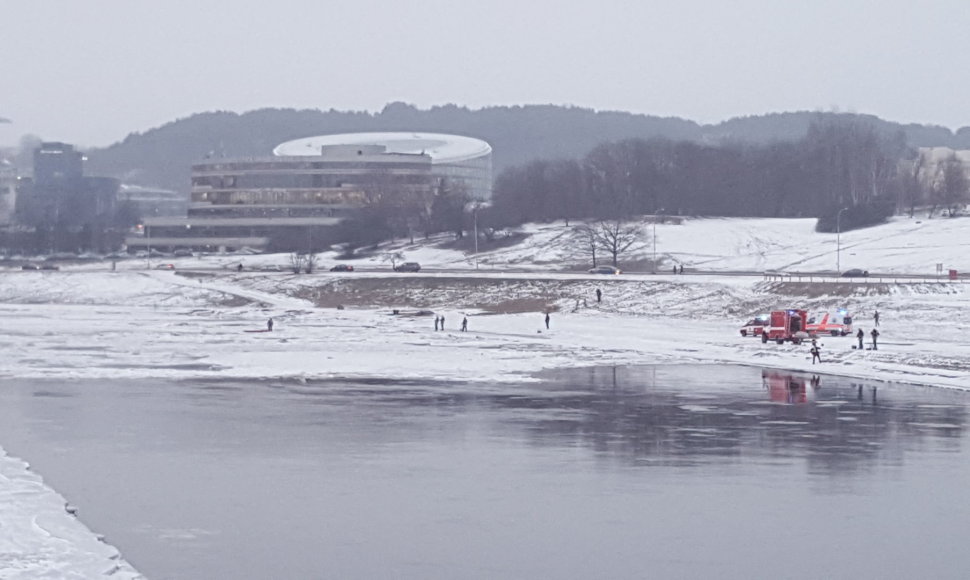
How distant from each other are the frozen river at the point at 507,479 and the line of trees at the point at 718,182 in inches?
4261

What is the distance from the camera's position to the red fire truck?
63.2m

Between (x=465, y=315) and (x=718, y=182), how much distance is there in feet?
273

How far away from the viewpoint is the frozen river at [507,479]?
21422 millimetres

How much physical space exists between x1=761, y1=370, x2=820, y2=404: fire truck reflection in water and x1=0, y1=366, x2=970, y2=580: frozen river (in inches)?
10.1

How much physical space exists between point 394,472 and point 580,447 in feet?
17.6

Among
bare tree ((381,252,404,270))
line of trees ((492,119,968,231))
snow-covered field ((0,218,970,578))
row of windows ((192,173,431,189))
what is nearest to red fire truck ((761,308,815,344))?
snow-covered field ((0,218,970,578))

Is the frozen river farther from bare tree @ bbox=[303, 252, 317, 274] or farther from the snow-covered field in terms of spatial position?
bare tree @ bbox=[303, 252, 317, 274]

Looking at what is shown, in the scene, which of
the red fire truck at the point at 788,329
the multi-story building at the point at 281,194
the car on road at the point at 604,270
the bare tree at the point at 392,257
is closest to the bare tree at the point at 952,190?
the car on road at the point at 604,270

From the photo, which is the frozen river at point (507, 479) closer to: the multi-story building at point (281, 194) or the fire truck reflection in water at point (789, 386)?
the fire truck reflection in water at point (789, 386)

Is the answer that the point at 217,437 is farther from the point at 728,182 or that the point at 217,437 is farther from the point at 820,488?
the point at 728,182

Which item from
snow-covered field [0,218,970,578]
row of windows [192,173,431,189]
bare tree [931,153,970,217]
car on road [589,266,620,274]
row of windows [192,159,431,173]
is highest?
row of windows [192,159,431,173]

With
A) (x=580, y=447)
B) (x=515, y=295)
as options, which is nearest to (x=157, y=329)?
(x=515, y=295)

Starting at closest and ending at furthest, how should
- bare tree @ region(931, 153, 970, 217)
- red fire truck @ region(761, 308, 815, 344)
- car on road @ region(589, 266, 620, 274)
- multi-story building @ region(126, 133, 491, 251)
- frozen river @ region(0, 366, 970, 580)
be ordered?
1. frozen river @ region(0, 366, 970, 580)
2. red fire truck @ region(761, 308, 815, 344)
3. car on road @ region(589, 266, 620, 274)
4. bare tree @ region(931, 153, 970, 217)
5. multi-story building @ region(126, 133, 491, 251)

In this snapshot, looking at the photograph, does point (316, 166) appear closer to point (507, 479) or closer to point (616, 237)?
point (616, 237)
